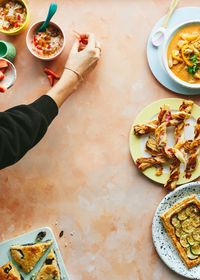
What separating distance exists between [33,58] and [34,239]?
0.72 meters

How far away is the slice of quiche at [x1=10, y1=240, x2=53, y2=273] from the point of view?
195 centimetres

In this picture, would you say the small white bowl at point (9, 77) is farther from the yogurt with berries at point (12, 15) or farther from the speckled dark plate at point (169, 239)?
the speckled dark plate at point (169, 239)

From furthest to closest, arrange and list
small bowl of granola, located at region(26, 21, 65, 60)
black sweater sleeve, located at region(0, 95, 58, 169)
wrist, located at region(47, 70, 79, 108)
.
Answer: small bowl of granola, located at region(26, 21, 65, 60)
wrist, located at region(47, 70, 79, 108)
black sweater sleeve, located at region(0, 95, 58, 169)

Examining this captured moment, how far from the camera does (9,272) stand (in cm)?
197

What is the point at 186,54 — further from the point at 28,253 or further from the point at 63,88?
the point at 28,253

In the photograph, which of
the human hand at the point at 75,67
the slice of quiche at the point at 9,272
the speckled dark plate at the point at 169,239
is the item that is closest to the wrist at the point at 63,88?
the human hand at the point at 75,67

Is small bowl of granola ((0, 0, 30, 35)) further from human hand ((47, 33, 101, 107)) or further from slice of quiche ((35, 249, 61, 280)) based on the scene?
slice of quiche ((35, 249, 61, 280))

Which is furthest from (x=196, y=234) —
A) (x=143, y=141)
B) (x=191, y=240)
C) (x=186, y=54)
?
(x=186, y=54)

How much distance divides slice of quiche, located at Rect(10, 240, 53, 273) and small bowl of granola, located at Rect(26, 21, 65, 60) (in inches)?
29.0

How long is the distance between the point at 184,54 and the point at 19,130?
69cm

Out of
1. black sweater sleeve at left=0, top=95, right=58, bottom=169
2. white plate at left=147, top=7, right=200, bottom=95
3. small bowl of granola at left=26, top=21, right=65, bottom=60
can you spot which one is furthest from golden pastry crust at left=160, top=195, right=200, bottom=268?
small bowl of granola at left=26, top=21, right=65, bottom=60

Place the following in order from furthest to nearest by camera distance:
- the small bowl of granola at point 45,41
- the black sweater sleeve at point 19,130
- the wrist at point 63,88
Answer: the small bowl of granola at point 45,41
the wrist at point 63,88
the black sweater sleeve at point 19,130

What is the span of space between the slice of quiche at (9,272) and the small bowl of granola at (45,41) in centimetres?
83

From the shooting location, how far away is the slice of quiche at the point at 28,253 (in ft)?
6.41
